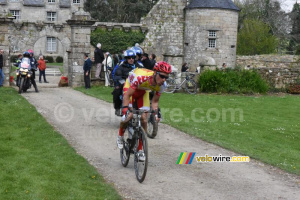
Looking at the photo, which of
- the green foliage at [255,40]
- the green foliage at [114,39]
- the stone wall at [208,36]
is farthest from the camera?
the green foliage at [255,40]

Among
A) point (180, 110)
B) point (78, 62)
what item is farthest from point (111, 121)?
point (78, 62)

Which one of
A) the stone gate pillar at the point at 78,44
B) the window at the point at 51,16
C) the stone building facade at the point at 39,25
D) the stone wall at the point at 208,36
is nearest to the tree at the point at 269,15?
the stone building facade at the point at 39,25

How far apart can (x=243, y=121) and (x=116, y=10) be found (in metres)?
40.9

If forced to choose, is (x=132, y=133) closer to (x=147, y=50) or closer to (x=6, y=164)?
(x=6, y=164)

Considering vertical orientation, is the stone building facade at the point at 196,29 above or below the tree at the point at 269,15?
below

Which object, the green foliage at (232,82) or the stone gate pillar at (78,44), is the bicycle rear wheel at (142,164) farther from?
the green foliage at (232,82)

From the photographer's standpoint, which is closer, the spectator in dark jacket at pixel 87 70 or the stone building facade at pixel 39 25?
the spectator in dark jacket at pixel 87 70

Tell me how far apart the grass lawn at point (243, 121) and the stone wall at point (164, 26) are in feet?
52.3

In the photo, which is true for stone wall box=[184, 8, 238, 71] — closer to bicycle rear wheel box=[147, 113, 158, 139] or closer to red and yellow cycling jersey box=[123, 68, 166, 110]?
bicycle rear wheel box=[147, 113, 158, 139]

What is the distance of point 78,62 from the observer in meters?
21.3

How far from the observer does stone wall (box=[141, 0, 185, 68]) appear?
35.6 meters

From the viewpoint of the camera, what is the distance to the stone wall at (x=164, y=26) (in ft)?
117

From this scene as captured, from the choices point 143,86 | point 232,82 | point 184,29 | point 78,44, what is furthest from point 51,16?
point 143,86

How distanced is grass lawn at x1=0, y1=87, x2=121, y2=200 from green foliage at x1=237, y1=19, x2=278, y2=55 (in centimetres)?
4087
